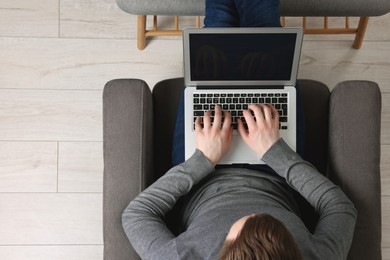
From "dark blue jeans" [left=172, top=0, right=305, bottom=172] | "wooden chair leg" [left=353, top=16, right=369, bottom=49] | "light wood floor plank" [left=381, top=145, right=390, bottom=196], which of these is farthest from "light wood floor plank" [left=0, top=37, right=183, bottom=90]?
"light wood floor plank" [left=381, top=145, right=390, bottom=196]

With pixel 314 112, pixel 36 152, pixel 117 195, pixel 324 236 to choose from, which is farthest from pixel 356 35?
pixel 36 152

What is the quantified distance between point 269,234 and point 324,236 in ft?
0.80

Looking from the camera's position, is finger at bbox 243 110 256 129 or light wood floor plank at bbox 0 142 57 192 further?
light wood floor plank at bbox 0 142 57 192

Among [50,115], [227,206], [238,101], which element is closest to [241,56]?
[238,101]

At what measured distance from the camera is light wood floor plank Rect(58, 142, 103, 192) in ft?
4.91

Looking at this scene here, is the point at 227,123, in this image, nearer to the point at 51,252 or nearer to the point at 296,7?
the point at 296,7

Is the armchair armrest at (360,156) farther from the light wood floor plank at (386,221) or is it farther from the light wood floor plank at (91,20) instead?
the light wood floor plank at (91,20)

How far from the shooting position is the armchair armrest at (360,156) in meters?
1.09

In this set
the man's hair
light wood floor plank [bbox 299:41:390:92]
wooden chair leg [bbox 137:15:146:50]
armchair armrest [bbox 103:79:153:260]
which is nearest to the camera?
the man's hair

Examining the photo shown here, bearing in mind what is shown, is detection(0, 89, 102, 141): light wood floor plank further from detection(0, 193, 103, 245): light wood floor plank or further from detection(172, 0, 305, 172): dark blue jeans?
detection(172, 0, 305, 172): dark blue jeans

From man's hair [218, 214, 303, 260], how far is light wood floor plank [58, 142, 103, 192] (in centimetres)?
79

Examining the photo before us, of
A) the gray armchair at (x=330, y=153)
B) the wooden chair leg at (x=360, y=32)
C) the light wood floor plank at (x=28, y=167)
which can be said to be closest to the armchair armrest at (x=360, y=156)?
the gray armchair at (x=330, y=153)

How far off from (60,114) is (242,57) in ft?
2.12

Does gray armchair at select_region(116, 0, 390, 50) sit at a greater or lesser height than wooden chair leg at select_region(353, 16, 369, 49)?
greater
